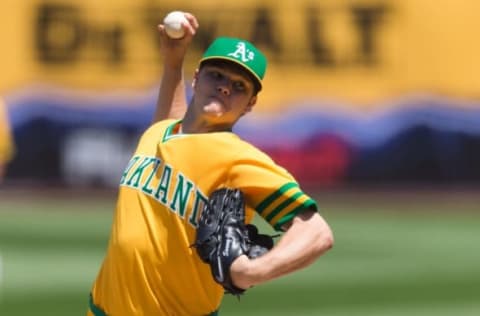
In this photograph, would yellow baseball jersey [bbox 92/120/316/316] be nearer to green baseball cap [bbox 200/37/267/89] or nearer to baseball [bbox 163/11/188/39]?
green baseball cap [bbox 200/37/267/89]

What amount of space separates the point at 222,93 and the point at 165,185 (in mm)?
382

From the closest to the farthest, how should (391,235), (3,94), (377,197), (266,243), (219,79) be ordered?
(266,243) → (219,79) → (391,235) → (3,94) → (377,197)

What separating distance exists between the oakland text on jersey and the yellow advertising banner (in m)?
13.2

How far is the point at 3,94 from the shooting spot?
1678 cm

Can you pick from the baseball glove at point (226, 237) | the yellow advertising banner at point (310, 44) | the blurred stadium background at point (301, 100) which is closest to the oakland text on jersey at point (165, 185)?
the baseball glove at point (226, 237)

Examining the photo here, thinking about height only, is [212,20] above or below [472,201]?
above

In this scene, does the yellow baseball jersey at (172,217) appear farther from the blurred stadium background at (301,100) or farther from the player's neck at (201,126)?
the blurred stadium background at (301,100)

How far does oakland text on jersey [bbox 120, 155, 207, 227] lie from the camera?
4.05 metres

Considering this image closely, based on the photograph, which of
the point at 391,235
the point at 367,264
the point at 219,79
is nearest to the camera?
the point at 219,79

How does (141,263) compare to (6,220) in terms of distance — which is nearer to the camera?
(141,263)

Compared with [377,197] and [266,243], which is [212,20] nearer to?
[377,197]

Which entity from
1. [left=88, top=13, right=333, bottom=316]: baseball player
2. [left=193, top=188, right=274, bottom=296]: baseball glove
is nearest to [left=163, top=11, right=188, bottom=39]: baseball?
[left=88, top=13, right=333, bottom=316]: baseball player

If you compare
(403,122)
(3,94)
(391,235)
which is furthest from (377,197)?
(3,94)

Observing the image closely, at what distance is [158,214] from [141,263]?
0.60 ft
